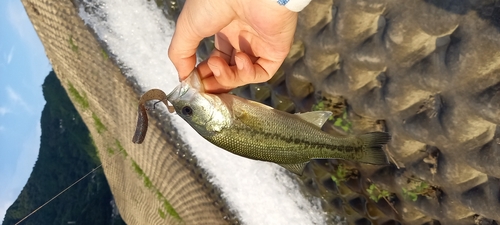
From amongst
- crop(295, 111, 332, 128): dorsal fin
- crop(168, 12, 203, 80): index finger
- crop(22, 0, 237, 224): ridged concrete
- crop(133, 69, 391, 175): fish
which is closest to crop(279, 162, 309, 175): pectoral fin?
crop(133, 69, 391, 175): fish

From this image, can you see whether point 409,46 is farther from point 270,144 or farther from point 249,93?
point 249,93

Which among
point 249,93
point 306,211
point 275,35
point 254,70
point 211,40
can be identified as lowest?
point 306,211

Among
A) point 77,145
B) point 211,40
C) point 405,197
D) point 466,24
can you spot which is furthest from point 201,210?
point 77,145

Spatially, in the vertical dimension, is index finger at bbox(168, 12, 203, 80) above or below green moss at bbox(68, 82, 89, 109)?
above

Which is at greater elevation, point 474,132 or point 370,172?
point 474,132

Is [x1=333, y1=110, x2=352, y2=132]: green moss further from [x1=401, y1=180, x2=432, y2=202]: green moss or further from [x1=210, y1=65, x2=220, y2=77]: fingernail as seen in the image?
[x1=210, y1=65, x2=220, y2=77]: fingernail

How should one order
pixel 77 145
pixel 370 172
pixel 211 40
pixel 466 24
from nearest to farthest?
pixel 466 24 < pixel 370 172 < pixel 211 40 < pixel 77 145

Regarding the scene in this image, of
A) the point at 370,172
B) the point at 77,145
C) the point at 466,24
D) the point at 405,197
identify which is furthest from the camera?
the point at 77,145
